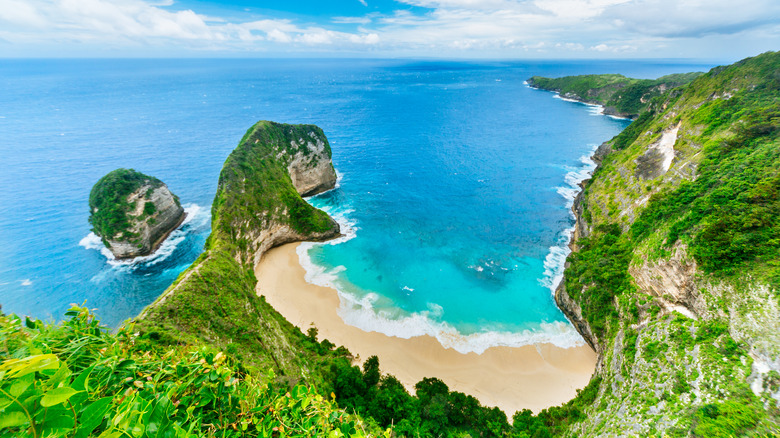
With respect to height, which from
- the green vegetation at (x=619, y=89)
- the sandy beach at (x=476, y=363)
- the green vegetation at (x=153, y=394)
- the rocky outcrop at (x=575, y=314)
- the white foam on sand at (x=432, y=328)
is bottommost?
the sandy beach at (x=476, y=363)

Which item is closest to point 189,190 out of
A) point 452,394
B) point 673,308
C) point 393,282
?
point 393,282

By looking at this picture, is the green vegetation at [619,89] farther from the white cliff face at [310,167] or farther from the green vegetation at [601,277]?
the white cliff face at [310,167]

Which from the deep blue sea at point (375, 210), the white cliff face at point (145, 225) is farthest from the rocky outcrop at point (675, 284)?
the white cliff face at point (145, 225)

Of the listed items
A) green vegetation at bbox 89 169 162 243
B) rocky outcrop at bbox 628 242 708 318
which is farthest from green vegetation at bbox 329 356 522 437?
green vegetation at bbox 89 169 162 243

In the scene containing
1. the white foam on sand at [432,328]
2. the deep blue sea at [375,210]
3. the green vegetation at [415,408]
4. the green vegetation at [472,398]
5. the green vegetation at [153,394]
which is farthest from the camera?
the deep blue sea at [375,210]

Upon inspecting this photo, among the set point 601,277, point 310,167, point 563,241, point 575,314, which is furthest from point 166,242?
point 563,241

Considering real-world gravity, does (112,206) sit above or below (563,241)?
above

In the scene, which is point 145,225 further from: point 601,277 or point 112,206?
point 601,277
